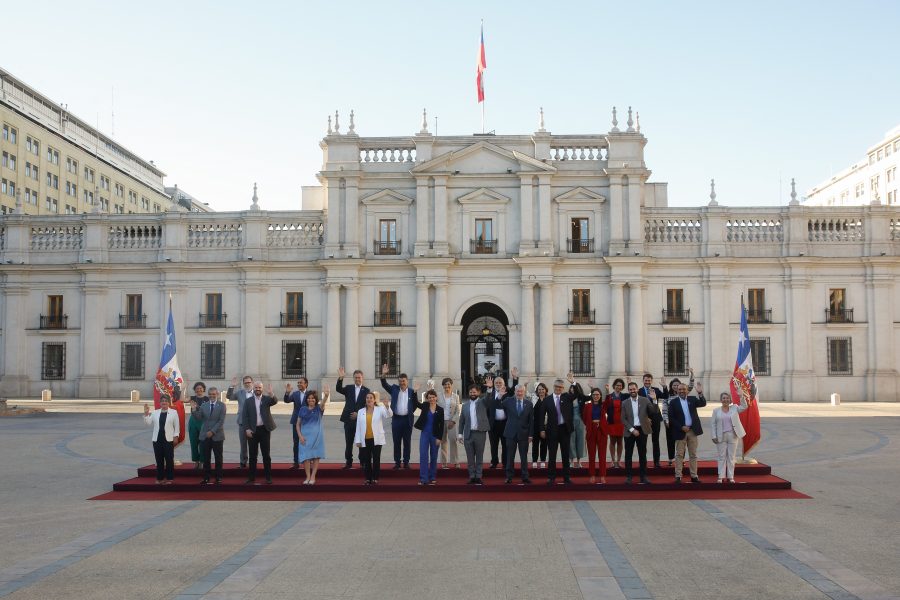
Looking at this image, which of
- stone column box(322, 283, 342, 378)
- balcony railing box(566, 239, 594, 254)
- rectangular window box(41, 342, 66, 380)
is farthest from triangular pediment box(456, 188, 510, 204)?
rectangular window box(41, 342, 66, 380)

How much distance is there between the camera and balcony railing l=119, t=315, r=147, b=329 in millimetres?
41625

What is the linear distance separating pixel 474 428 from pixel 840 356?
102 ft

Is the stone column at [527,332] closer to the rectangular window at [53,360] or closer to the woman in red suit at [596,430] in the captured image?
the rectangular window at [53,360]

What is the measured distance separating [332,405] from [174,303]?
32.2 feet

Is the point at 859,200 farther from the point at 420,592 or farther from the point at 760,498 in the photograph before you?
the point at 420,592

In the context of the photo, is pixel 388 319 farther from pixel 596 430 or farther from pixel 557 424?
pixel 557 424

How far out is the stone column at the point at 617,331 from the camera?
1553 inches

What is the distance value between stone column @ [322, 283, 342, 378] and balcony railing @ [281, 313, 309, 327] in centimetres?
121

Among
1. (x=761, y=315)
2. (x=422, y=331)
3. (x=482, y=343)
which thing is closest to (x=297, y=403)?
(x=422, y=331)

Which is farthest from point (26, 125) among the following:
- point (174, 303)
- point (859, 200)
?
point (859, 200)

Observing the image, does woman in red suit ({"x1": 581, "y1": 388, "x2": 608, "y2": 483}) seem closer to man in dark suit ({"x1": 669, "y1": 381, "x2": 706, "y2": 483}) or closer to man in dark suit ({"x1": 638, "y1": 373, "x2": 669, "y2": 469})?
man in dark suit ({"x1": 638, "y1": 373, "x2": 669, "y2": 469})

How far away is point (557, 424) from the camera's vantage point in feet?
50.0

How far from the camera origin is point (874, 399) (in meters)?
39.2

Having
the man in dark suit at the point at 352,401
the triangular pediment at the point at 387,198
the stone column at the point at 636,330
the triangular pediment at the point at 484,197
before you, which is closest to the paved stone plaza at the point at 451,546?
the man in dark suit at the point at 352,401
